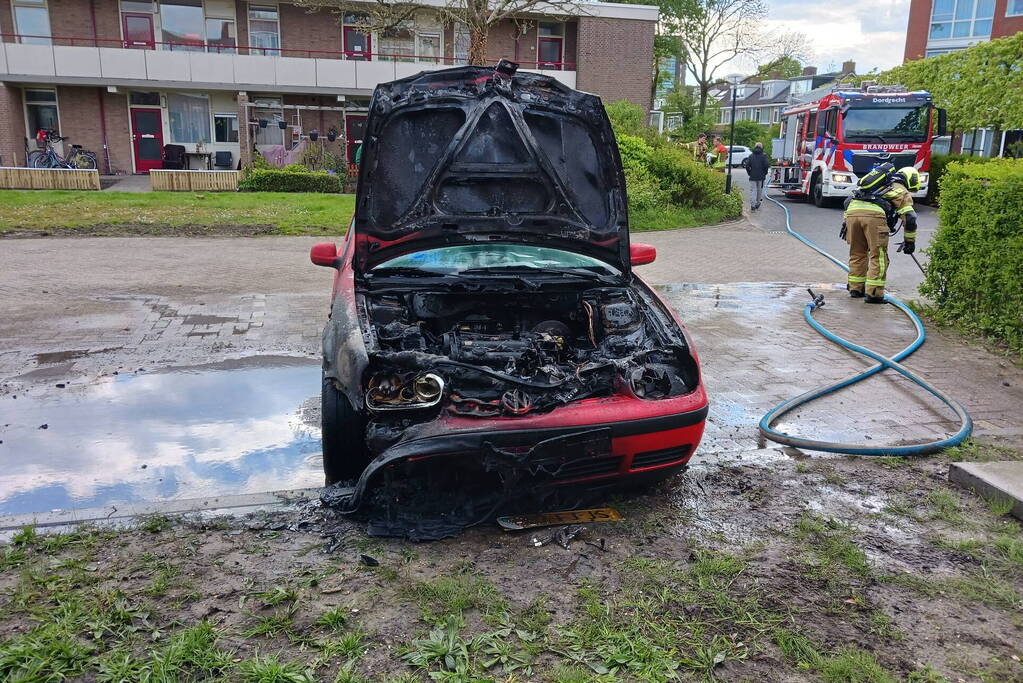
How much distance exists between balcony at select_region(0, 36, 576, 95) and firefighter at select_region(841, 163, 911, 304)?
55.8 feet

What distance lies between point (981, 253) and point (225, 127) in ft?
84.5

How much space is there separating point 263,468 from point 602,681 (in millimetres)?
2692

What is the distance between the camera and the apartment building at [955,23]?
33.6 metres

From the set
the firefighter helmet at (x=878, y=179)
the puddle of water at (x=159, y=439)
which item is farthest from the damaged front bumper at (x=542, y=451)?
the firefighter helmet at (x=878, y=179)

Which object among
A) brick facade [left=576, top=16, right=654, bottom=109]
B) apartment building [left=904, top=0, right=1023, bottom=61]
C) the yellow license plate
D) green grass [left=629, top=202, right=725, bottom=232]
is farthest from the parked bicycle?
apartment building [left=904, top=0, right=1023, bottom=61]

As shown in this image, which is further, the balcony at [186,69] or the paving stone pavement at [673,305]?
the balcony at [186,69]

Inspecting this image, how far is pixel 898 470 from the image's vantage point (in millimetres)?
4836

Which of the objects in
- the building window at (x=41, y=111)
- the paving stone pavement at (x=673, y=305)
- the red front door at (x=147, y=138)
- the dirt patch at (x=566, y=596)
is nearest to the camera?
the dirt patch at (x=566, y=596)

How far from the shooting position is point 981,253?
7691 mm

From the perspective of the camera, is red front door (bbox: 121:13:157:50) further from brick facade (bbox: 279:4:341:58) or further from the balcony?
brick facade (bbox: 279:4:341:58)

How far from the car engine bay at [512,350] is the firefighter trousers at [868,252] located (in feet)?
17.9

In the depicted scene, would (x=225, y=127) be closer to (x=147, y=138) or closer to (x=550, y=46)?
(x=147, y=138)

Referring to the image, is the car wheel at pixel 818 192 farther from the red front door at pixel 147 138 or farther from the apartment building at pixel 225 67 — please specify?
the red front door at pixel 147 138

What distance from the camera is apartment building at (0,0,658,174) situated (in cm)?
2548
